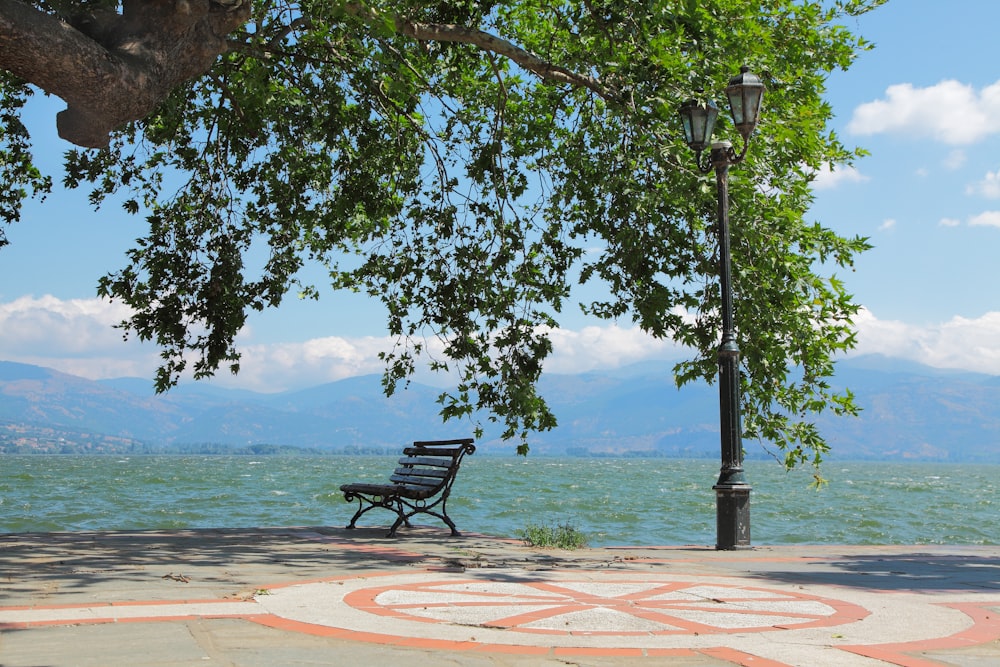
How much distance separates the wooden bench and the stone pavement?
1511 mm

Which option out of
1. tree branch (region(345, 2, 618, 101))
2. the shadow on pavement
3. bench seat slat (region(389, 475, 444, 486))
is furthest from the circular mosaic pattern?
tree branch (region(345, 2, 618, 101))

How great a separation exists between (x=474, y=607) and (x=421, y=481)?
6064 mm

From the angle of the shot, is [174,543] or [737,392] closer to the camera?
[174,543]

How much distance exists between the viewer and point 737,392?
11.4 m

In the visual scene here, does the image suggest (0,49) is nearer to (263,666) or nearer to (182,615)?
(182,615)

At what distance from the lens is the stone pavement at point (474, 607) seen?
498cm

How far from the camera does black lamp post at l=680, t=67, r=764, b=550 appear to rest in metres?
11.1

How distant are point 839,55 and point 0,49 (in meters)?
11.3

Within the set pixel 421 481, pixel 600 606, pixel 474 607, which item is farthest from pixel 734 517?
pixel 474 607

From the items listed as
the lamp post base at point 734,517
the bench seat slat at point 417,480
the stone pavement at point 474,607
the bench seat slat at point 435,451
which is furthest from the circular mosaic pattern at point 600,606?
the bench seat slat at point 435,451

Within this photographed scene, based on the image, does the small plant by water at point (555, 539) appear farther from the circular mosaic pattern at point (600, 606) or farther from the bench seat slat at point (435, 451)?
the circular mosaic pattern at point (600, 606)

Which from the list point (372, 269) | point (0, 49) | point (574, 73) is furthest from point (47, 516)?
point (0, 49)

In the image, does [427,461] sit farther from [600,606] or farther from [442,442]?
[600,606]

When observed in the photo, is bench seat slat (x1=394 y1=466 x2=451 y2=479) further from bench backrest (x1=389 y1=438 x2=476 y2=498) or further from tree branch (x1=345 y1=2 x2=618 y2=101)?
tree branch (x1=345 y1=2 x2=618 y2=101)
